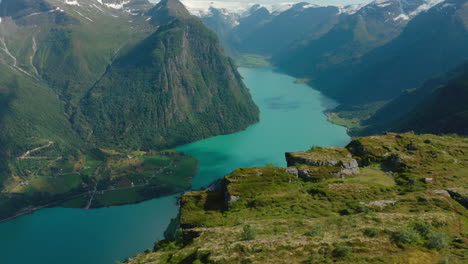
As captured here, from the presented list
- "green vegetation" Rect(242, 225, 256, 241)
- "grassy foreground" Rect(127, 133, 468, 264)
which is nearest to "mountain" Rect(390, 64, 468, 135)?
"grassy foreground" Rect(127, 133, 468, 264)

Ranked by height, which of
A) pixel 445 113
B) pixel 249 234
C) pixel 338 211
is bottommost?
pixel 445 113

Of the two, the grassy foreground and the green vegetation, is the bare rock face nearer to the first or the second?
the grassy foreground

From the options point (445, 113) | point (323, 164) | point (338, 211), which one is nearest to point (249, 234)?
point (338, 211)

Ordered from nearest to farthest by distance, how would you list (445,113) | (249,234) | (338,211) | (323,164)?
(249,234), (338,211), (323,164), (445,113)

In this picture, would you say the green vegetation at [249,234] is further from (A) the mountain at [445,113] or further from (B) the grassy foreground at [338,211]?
(A) the mountain at [445,113]

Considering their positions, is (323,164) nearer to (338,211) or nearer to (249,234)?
(338,211)

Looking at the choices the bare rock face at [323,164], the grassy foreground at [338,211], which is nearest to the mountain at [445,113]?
the grassy foreground at [338,211]

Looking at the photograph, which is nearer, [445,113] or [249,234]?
[249,234]
